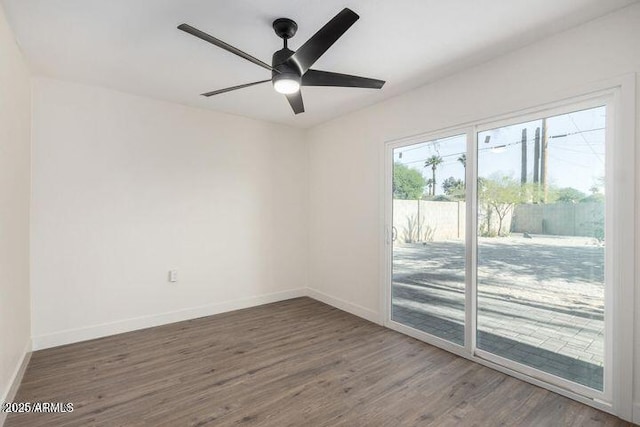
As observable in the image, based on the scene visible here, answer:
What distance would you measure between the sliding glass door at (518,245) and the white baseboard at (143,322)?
1970 millimetres

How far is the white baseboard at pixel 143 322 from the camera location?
3.12 metres

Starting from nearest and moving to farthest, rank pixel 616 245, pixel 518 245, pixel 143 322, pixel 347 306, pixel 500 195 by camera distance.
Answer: pixel 616 245 < pixel 518 245 < pixel 500 195 < pixel 143 322 < pixel 347 306

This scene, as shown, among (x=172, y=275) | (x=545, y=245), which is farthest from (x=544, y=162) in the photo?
(x=172, y=275)

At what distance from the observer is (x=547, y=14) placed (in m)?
2.12

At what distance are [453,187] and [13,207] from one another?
3742 mm

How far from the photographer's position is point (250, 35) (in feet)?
7.75

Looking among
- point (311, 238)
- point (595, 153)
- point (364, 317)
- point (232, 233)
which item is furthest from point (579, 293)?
point (232, 233)

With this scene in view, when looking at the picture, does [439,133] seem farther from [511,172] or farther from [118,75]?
[118,75]

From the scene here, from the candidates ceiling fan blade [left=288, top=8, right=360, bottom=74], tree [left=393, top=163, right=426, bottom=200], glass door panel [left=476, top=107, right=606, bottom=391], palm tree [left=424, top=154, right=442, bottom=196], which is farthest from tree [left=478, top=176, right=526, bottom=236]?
ceiling fan blade [left=288, top=8, right=360, bottom=74]

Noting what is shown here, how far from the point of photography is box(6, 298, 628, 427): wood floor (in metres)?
2.09

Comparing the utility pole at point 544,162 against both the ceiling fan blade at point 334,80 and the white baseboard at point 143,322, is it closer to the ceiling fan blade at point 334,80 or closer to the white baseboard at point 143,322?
the ceiling fan blade at point 334,80

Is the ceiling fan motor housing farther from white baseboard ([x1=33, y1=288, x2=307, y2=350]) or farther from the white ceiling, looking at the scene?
white baseboard ([x1=33, y1=288, x2=307, y2=350])

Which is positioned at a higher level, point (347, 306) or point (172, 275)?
point (172, 275)

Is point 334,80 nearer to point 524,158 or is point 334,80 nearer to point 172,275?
point 524,158
